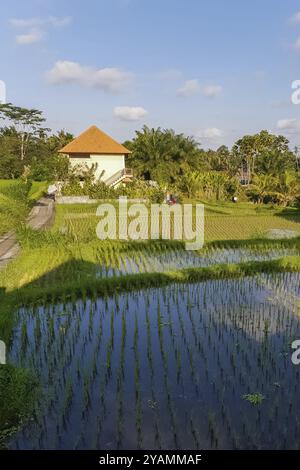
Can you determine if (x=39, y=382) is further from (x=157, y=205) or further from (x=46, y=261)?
(x=157, y=205)

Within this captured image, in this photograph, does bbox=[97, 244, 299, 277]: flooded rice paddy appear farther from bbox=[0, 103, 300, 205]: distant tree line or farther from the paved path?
bbox=[0, 103, 300, 205]: distant tree line

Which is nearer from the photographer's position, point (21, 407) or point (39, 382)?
point (21, 407)

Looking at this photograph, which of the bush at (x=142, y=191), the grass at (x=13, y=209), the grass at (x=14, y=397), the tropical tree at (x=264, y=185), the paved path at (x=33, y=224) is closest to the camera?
the grass at (x=14, y=397)

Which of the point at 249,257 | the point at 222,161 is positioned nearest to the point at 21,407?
the point at 249,257

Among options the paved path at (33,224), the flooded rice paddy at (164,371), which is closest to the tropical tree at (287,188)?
the paved path at (33,224)

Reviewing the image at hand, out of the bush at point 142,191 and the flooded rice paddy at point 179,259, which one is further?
the bush at point 142,191

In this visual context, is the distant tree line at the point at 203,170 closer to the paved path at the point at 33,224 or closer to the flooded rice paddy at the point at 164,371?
the paved path at the point at 33,224

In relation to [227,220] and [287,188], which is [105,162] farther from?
[227,220]
